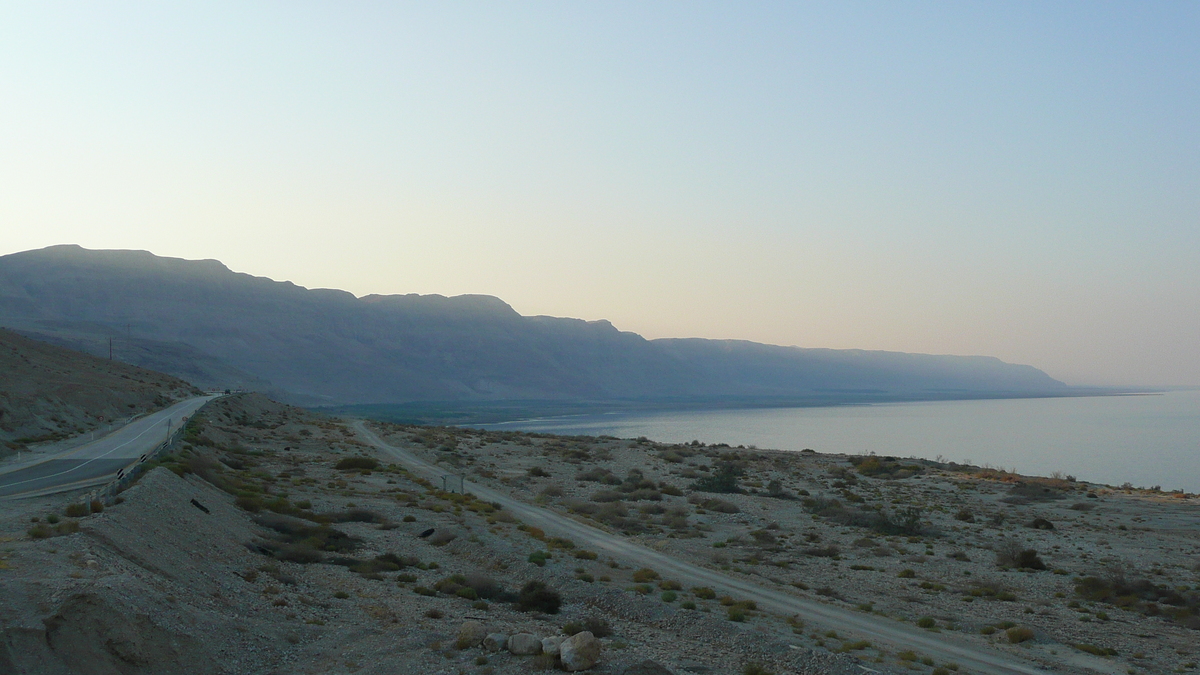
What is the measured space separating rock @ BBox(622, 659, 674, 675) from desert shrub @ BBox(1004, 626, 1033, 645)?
9.05 meters

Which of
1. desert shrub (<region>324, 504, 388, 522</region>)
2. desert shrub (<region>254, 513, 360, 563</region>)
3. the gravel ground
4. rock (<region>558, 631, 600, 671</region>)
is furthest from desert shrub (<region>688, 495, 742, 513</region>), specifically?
rock (<region>558, 631, 600, 671</region>)

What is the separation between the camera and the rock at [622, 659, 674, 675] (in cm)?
1195

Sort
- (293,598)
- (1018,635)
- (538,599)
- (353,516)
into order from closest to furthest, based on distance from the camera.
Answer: (293,598) → (1018,635) → (538,599) → (353,516)

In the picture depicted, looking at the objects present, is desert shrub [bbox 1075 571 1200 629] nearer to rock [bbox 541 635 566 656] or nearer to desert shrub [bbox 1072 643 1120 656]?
desert shrub [bbox 1072 643 1120 656]

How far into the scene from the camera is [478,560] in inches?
814

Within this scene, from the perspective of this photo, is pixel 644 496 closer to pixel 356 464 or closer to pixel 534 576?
pixel 356 464

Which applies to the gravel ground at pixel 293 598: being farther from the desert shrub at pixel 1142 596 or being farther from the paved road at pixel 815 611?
the desert shrub at pixel 1142 596

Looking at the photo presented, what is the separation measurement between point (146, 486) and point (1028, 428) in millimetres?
132857

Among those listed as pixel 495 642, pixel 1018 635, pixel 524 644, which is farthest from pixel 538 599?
pixel 1018 635

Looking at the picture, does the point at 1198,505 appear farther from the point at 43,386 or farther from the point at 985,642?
the point at 43,386

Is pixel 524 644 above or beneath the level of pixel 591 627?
above

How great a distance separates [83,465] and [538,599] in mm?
19157

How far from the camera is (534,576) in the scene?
62.7 feet

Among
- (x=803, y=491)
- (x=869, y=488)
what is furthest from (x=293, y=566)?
(x=869, y=488)
